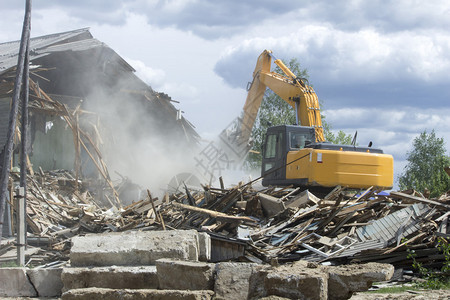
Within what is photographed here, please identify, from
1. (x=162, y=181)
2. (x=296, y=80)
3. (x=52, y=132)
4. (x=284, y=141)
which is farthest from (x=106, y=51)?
(x=284, y=141)

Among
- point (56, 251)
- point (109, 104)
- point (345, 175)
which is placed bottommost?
point (56, 251)

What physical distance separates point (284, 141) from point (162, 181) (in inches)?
347

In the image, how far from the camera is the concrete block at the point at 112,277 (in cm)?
681

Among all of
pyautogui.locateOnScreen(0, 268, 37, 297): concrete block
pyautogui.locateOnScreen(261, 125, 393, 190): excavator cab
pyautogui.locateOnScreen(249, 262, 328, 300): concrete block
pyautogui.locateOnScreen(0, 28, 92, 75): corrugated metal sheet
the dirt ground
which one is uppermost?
pyautogui.locateOnScreen(0, 28, 92, 75): corrugated metal sheet

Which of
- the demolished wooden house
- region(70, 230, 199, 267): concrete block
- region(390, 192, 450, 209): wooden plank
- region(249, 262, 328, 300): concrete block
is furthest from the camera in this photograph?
the demolished wooden house

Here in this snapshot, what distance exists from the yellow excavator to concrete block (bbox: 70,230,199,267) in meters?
5.56

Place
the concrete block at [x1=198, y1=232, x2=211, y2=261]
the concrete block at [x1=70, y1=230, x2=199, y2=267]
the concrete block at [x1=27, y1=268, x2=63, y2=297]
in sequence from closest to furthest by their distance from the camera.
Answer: the concrete block at [x1=70, y1=230, x2=199, y2=267] → the concrete block at [x1=198, y1=232, x2=211, y2=261] → the concrete block at [x1=27, y1=268, x2=63, y2=297]

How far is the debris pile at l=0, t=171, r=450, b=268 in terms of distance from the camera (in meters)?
9.50

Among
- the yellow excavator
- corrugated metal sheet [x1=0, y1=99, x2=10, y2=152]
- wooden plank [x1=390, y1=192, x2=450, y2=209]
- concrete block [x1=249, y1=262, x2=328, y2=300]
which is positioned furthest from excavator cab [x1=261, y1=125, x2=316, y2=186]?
corrugated metal sheet [x1=0, y1=99, x2=10, y2=152]

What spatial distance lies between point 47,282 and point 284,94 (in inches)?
409

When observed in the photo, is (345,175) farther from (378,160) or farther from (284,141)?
(284,141)

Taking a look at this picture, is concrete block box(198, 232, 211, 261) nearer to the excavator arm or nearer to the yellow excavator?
the yellow excavator

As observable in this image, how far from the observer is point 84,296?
257 inches

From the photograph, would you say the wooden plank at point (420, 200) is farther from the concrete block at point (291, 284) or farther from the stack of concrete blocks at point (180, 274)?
the concrete block at point (291, 284)
